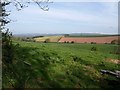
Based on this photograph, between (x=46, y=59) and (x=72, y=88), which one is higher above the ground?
(x=46, y=59)

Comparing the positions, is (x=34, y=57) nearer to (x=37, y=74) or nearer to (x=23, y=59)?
(x=23, y=59)

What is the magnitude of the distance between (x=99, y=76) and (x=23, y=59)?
422 centimetres

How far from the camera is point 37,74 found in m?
13.7

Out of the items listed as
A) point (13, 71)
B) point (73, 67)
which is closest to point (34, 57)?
point (73, 67)

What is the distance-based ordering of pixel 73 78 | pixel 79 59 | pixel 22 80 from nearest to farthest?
pixel 22 80 → pixel 73 78 → pixel 79 59

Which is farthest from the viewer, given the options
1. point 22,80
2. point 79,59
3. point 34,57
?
point 79,59

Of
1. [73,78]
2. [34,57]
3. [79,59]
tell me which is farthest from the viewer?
[79,59]

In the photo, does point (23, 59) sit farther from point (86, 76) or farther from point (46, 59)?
point (86, 76)

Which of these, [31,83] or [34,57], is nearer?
[31,83]

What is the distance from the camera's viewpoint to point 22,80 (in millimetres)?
12484

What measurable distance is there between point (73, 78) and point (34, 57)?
2.59 metres

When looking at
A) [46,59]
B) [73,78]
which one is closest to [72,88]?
[73,78]

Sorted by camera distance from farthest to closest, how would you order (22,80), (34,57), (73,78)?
1. (34,57)
2. (73,78)
3. (22,80)

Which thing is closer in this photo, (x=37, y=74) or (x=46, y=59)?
(x=37, y=74)
